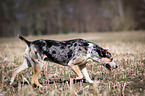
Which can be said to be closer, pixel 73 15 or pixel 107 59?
pixel 107 59

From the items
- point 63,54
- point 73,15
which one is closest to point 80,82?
point 63,54

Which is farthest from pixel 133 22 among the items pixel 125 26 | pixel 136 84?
pixel 136 84

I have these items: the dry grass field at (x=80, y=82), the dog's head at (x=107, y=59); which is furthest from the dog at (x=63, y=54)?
the dry grass field at (x=80, y=82)

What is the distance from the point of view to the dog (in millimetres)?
2902

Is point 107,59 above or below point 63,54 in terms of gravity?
below

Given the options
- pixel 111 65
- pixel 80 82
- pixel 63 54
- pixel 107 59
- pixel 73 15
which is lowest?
pixel 80 82

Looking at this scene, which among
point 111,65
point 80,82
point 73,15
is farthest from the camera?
point 73,15

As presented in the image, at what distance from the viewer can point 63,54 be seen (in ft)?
10.0

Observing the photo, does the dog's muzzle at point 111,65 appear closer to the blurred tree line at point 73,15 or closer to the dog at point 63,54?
the dog at point 63,54

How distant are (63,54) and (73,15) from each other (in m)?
28.7

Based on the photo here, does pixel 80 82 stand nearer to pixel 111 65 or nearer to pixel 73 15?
pixel 111 65

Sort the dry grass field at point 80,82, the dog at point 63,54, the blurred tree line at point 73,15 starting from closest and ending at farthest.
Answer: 1. the dry grass field at point 80,82
2. the dog at point 63,54
3. the blurred tree line at point 73,15

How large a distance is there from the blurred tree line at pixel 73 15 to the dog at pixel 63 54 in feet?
61.7

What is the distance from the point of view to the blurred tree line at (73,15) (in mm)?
22141
